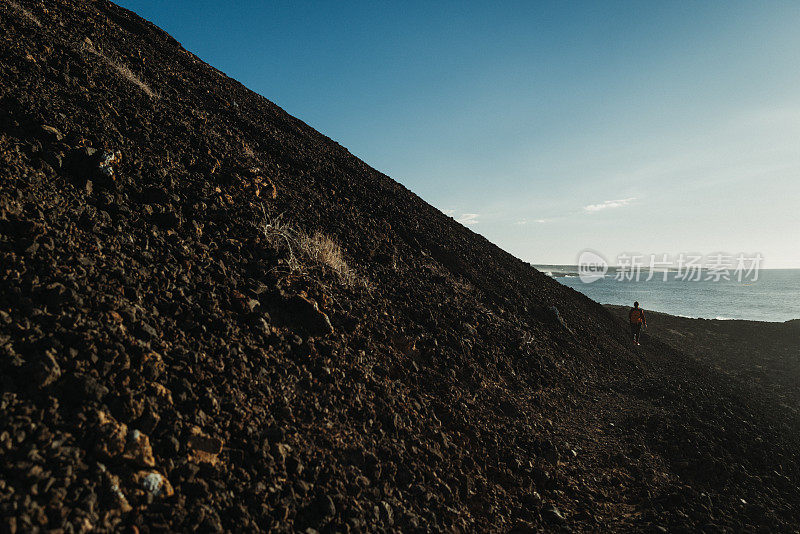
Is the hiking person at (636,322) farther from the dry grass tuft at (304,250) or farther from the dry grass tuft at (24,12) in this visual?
the dry grass tuft at (24,12)

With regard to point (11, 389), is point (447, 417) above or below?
below

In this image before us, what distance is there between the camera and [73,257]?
103 inches

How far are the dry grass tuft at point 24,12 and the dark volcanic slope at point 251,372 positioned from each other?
7cm

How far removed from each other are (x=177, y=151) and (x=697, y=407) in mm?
10014

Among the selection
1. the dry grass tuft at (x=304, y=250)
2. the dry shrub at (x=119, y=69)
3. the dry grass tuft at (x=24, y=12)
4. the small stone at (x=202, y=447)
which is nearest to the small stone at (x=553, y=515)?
the small stone at (x=202, y=447)

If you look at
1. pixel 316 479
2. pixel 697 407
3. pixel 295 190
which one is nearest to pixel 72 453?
pixel 316 479

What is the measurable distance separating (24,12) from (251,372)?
7795 mm

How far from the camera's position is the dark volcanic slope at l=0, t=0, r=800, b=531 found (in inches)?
77.0

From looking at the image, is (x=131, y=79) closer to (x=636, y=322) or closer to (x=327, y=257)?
(x=327, y=257)

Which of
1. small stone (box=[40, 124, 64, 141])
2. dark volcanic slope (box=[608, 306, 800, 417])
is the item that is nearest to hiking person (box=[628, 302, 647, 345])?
dark volcanic slope (box=[608, 306, 800, 417])

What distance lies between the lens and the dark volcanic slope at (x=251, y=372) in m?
1.96

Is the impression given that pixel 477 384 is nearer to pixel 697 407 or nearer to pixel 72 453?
pixel 72 453

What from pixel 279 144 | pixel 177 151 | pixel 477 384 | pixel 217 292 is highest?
pixel 279 144

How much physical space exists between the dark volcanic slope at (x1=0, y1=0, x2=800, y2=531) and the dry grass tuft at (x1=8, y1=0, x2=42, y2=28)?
7 centimetres
